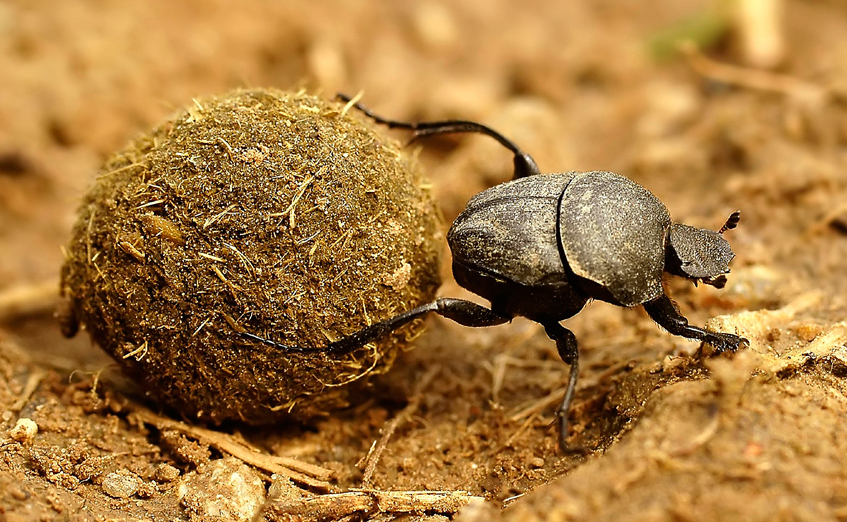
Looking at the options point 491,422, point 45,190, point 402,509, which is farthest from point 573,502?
point 45,190

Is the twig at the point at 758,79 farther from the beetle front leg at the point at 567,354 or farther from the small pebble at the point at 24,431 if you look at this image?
the small pebble at the point at 24,431

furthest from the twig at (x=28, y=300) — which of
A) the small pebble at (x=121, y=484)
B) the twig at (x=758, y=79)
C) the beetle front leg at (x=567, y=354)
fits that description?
the twig at (x=758, y=79)

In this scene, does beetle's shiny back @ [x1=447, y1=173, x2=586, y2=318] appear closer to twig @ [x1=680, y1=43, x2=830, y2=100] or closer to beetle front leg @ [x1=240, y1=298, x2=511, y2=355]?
beetle front leg @ [x1=240, y1=298, x2=511, y2=355]

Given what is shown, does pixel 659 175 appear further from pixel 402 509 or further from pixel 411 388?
pixel 402 509

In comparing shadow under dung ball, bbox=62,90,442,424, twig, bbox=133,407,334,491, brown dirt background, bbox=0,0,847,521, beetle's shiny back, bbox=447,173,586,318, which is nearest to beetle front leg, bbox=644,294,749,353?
brown dirt background, bbox=0,0,847,521

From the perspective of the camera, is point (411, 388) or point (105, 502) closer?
point (105, 502)

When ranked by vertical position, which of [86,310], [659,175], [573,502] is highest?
[659,175]

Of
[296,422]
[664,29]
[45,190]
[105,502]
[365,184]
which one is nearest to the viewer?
[105,502]
